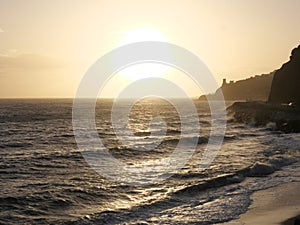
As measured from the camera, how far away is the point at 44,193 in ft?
61.4

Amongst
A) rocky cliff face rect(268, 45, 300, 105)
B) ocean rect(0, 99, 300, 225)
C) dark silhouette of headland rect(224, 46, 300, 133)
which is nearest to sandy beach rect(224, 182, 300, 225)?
ocean rect(0, 99, 300, 225)

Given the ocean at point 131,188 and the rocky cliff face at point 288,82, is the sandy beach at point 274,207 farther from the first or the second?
the rocky cliff face at point 288,82

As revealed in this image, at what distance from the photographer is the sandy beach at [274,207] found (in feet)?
46.1

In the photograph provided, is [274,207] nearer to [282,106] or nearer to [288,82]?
[282,106]

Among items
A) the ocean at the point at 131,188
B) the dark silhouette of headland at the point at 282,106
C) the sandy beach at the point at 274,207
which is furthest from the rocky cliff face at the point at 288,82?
the sandy beach at the point at 274,207

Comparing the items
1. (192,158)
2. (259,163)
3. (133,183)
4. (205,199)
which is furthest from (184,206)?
(192,158)

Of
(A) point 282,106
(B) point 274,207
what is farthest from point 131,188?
(A) point 282,106

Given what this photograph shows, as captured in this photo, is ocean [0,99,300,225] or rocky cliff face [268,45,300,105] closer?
ocean [0,99,300,225]

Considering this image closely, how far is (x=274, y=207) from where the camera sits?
1627cm

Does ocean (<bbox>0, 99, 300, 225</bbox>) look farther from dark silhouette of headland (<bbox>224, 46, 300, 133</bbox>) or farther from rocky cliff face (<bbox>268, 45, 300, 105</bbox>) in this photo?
rocky cliff face (<bbox>268, 45, 300, 105</bbox>)

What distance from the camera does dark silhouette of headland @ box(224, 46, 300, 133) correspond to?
54734 mm

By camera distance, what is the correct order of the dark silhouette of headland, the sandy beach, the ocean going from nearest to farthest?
the sandy beach < the ocean < the dark silhouette of headland

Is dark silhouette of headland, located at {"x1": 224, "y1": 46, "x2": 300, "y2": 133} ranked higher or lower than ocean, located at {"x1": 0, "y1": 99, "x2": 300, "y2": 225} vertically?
higher

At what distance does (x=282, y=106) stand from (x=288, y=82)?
71.6 feet
